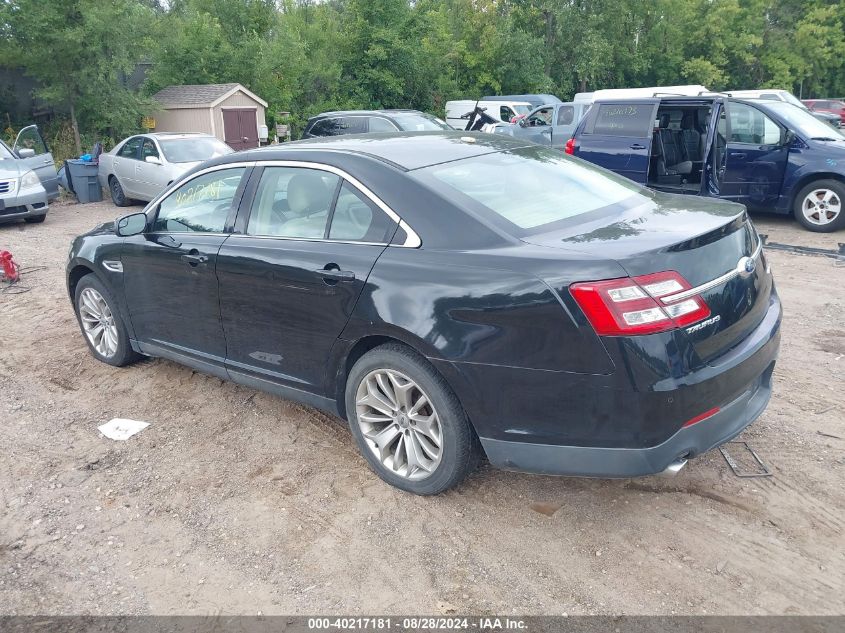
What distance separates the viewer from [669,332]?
280cm

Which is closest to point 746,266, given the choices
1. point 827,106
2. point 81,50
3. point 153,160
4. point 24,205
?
point 24,205

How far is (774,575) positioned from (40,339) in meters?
5.91

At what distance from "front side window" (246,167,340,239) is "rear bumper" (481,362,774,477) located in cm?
152

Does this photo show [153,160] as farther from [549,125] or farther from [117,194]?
[549,125]

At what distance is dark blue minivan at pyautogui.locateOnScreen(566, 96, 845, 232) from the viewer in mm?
9641

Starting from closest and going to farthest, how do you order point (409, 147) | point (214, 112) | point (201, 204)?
point (409, 147) < point (201, 204) < point (214, 112)

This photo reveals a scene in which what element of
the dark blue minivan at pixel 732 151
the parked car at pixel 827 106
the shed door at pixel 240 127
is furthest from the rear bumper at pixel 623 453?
the parked car at pixel 827 106

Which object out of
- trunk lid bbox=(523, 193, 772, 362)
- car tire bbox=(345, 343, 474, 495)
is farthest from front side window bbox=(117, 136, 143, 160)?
trunk lid bbox=(523, 193, 772, 362)

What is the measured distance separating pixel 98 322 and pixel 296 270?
2.58 meters

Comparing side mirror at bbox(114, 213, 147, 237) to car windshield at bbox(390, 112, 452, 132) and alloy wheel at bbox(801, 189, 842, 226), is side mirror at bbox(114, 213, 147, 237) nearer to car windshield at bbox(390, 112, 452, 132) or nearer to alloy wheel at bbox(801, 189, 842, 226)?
alloy wheel at bbox(801, 189, 842, 226)

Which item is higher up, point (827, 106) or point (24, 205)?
point (24, 205)

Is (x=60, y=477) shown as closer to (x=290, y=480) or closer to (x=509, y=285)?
(x=290, y=480)

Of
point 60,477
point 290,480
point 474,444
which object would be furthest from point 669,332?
point 60,477

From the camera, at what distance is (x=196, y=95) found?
22.7 meters
